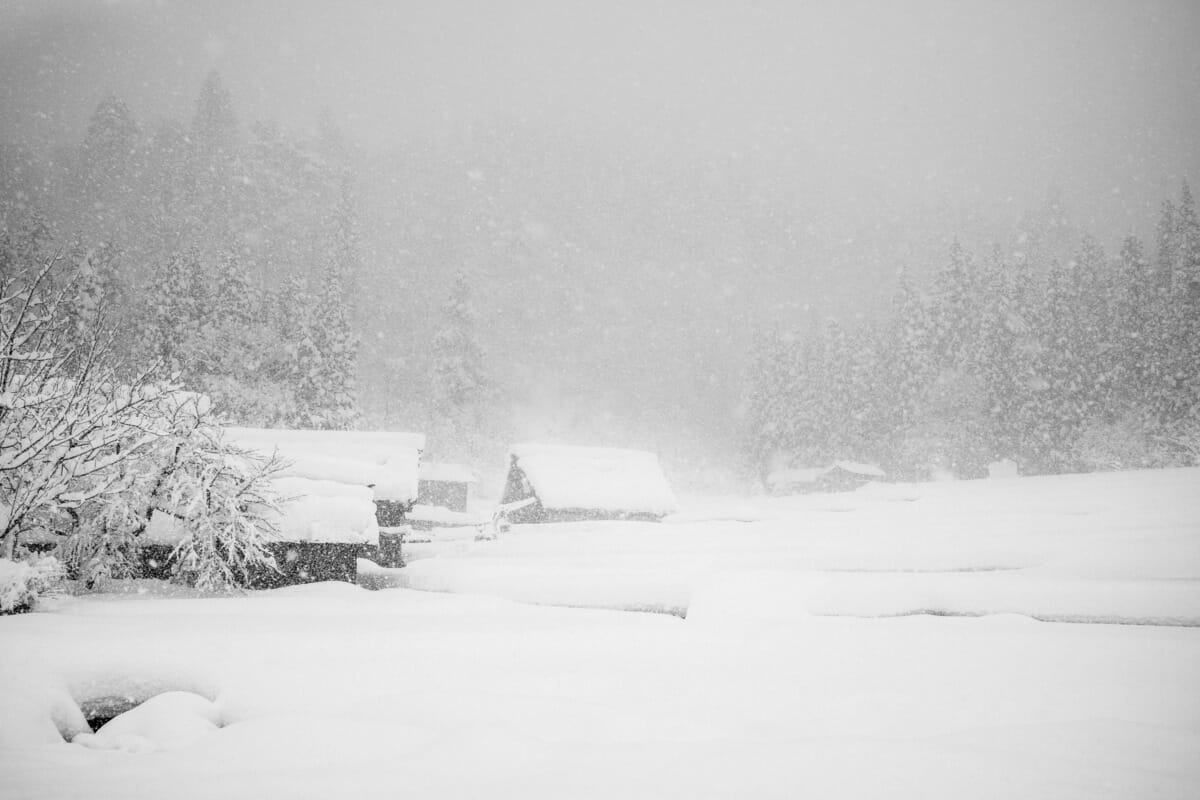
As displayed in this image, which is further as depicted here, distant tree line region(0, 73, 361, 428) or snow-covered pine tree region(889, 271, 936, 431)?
snow-covered pine tree region(889, 271, 936, 431)

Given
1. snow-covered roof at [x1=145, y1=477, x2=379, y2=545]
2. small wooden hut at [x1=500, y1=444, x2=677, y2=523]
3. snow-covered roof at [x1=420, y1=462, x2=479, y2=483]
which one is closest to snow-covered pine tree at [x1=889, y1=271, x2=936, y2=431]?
small wooden hut at [x1=500, y1=444, x2=677, y2=523]

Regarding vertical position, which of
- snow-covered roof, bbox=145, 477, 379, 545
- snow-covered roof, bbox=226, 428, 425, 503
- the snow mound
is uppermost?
snow-covered roof, bbox=226, 428, 425, 503

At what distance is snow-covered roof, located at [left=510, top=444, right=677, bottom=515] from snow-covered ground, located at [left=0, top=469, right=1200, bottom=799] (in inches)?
489

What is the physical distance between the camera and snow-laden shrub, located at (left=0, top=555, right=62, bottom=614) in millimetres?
6156

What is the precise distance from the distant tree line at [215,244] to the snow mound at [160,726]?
1606 centimetres

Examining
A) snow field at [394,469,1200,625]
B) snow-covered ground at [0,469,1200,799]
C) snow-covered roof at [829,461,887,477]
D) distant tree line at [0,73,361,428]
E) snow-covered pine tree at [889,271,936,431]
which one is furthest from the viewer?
snow-covered pine tree at [889,271,936,431]

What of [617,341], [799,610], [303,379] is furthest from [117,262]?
[617,341]

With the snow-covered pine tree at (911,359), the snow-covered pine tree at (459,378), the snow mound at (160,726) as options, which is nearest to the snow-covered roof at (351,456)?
the snow mound at (160,726)

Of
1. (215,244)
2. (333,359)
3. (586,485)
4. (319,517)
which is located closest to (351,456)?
(319,517)

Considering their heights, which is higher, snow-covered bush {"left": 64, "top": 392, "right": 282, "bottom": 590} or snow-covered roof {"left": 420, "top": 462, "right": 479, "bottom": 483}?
snow-covered bush {"left": 64, "top": 392, "right": 282, "bottom": 590}

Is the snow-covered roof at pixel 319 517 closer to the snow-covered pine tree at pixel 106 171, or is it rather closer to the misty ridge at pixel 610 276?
the misty ridge at pixel 610 276

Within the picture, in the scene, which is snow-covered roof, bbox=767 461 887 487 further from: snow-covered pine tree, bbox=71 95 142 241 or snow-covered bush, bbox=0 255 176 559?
snow-covered pine tree, bbox=71 95 142 241

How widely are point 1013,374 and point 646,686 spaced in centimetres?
3887

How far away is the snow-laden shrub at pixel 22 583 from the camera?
20.2 ft
